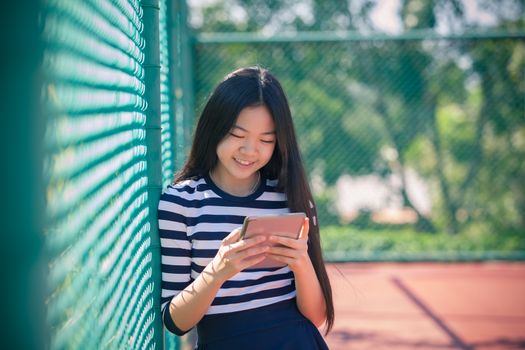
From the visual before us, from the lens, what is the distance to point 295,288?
1.90 m

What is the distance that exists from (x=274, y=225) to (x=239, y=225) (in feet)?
1.06

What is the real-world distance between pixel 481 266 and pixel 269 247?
4653 millimetres

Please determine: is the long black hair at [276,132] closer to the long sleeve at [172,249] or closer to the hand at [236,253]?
the long sleeve at [172,249]

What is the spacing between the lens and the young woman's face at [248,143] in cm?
183

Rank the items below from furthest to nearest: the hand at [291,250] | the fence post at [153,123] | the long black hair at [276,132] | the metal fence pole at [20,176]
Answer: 1. the long black hair at [276,132]
2. the fence post at [153,123]
3. the hand at [291,250]
4. the metal fence pole at [20,176]

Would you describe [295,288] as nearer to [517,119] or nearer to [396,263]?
[396,263]

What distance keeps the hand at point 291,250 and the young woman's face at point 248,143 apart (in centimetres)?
31

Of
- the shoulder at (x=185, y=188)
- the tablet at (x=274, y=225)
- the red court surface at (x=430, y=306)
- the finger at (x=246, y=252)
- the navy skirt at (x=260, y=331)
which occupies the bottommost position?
the red court surface at (x=430, y=306)

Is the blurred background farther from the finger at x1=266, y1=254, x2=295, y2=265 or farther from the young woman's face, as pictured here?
the finger at x1=266, y1=254, x2=295, y2=265

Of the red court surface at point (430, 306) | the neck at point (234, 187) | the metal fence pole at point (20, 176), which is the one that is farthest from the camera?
the red court surface at point (430, 306)

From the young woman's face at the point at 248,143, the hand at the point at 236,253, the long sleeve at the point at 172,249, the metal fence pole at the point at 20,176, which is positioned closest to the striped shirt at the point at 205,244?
the long sleeve at the point at 172,249

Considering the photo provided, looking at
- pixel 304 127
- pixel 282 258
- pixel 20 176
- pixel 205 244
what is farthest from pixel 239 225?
pixel 304 127

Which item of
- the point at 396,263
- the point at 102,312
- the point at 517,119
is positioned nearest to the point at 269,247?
the point at 102,312

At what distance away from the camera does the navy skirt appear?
1743mm
